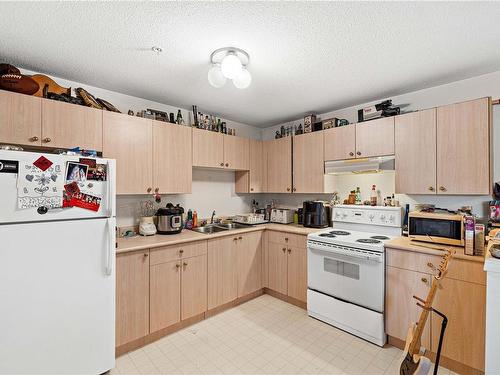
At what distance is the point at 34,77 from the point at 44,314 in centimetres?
183

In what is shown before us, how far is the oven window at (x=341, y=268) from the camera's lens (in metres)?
2.39

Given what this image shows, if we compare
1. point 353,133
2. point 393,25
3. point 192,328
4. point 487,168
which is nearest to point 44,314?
point 192,328

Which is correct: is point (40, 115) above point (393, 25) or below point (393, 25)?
below

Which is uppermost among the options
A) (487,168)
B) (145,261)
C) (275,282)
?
(487,168)

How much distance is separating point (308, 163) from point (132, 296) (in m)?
2.49

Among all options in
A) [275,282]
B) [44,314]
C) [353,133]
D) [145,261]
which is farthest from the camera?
[275,282]

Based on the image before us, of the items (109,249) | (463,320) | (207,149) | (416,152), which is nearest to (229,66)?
(207,149)

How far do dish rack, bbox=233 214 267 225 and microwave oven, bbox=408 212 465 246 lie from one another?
1.88 m

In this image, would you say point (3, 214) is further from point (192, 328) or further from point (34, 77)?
point (192, 328)

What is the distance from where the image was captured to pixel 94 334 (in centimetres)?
179

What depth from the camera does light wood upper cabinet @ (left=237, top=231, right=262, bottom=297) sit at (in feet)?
10.0

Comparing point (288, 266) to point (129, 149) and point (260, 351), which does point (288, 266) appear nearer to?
point (260, 351)

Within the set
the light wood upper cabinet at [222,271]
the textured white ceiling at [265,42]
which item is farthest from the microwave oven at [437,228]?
the light wood upper cabinet at [222,271]

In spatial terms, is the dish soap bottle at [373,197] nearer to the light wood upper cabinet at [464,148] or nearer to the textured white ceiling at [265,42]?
the light wood upper cabinet at [464,148]
